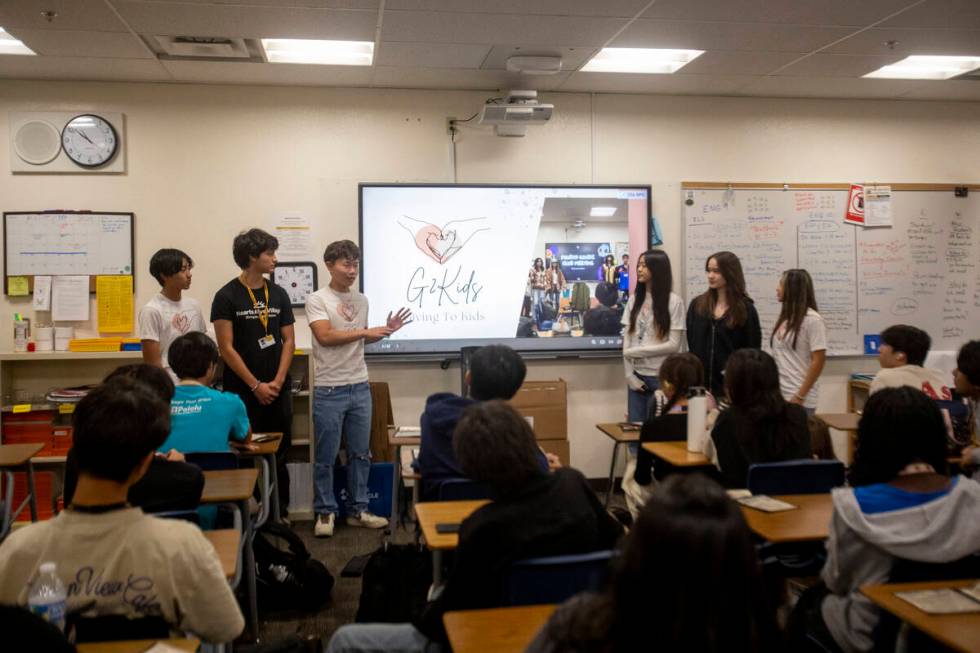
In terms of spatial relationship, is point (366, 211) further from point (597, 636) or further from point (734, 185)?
point (597, 636)

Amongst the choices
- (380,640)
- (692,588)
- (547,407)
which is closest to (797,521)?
(380,640)

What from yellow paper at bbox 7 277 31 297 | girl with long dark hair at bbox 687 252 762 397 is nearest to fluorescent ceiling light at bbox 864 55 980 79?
Answer: girl with long dark hair at bbox 687 252 762 397

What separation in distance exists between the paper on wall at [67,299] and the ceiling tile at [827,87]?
469cm

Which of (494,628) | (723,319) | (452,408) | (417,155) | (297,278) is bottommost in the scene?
(494,628)

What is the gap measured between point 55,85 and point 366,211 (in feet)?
6.94

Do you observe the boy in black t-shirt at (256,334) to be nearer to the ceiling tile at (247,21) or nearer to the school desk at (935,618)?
the ceiling tile at (247,21)

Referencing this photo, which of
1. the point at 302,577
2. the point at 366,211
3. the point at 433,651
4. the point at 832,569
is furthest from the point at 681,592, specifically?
the point at 366,211

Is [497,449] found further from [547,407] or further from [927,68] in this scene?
[927,68]

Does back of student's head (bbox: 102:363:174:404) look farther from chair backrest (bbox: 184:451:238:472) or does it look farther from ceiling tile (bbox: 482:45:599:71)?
ceiling tile (bbox: 482:45:599:71)

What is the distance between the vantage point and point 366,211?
→ 527 centimetres

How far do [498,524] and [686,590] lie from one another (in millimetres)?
809

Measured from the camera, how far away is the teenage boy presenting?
179 inches

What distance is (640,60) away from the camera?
498 cm

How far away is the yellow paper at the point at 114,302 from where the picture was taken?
16.6ft
